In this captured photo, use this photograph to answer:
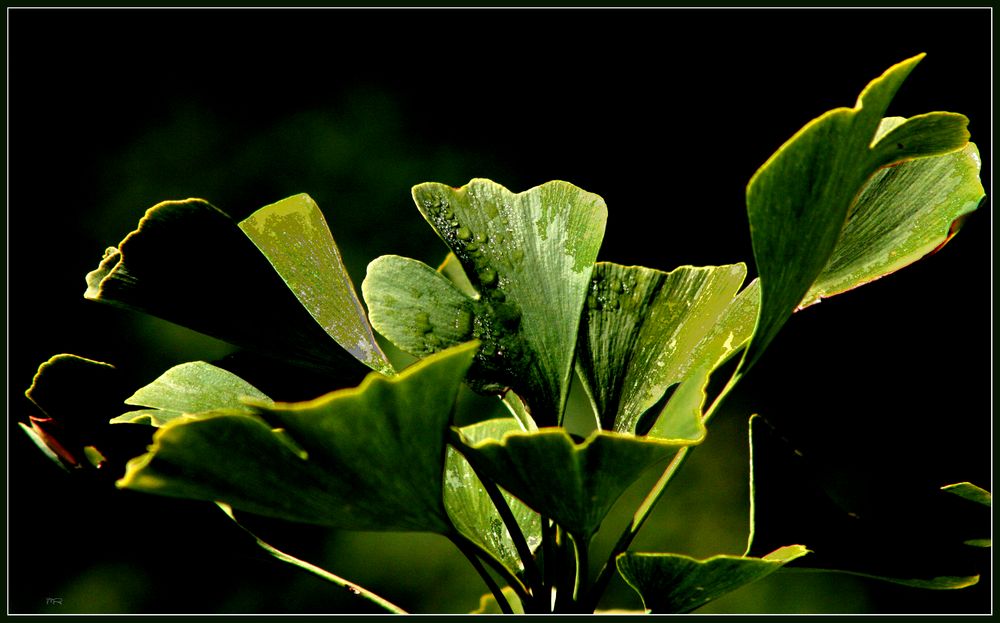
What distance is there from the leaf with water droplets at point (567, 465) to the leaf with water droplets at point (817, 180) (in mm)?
97

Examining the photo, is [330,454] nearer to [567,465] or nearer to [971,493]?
[567,465]

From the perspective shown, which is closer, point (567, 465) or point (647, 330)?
point (567, 465)

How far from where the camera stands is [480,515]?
509 millimetres

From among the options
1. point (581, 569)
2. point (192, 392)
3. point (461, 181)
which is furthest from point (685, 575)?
point (461, 181)

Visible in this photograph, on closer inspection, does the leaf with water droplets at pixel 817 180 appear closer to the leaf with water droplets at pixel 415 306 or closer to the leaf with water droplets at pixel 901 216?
the leaf with water droplets at pixel 901 216

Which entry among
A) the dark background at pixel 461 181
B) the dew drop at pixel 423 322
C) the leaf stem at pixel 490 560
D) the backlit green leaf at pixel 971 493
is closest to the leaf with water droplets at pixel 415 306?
the dew drop at pixel 423 322

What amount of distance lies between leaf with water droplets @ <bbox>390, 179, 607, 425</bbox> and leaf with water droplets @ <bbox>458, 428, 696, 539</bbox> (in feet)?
0.39

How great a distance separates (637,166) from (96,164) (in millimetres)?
829

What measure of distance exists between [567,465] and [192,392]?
0.22 meters

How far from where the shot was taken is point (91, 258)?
1.30m

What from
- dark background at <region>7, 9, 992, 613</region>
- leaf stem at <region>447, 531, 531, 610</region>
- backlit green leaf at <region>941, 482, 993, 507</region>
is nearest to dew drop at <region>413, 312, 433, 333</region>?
leaf stem at <region>447, 531, 531, 610</region>

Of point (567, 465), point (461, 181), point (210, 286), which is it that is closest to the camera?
point (567, 465)

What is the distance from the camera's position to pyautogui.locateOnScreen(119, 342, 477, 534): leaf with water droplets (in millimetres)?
309

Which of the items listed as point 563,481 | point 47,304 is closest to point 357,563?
point 47,304
